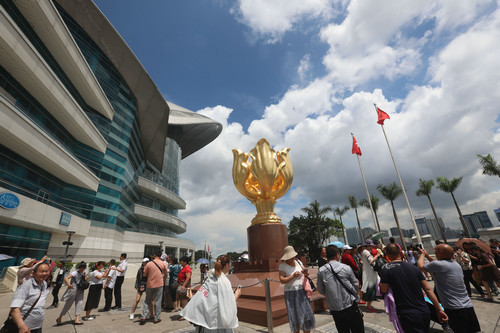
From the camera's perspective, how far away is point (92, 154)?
74.1 ft

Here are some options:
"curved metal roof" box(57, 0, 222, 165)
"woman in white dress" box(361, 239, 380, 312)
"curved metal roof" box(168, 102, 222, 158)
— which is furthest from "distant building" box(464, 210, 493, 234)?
"woman in white dress" box(361, 239, 380, 312)

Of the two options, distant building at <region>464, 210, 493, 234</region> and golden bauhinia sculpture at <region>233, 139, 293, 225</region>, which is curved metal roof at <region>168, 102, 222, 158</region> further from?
distant building at <region>464, 210, 493, 234</region>

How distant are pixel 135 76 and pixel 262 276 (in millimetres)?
31402

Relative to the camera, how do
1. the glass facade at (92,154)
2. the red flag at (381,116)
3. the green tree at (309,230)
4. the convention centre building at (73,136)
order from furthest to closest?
the green tree at (309,230), the glass facade at (92,154), the red flag at (381,116), the convention centre building at (73,136)

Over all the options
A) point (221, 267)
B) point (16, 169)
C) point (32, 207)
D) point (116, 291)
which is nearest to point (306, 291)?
point (221, 267)

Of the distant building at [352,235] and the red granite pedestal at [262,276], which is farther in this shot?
the distant building at [352,235]

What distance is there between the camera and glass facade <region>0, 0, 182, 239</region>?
607 inches

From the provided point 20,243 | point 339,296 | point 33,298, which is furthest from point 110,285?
point 20,243

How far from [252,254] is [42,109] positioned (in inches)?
812

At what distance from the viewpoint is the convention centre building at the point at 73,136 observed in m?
14.2

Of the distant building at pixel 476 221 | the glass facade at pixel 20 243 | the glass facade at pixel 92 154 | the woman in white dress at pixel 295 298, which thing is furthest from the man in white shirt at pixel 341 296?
the distant building at pixel 476 221

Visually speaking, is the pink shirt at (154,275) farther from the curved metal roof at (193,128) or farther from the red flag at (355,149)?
the curved metal roof at (193,128)

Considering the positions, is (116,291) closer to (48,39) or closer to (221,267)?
(221,267)

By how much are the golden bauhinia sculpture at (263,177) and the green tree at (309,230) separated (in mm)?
26324
